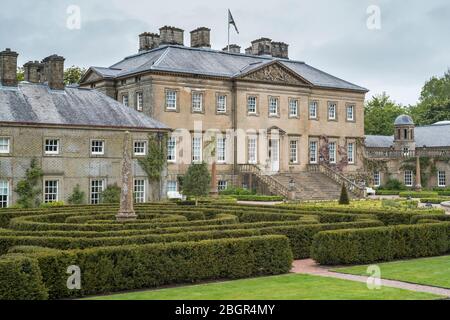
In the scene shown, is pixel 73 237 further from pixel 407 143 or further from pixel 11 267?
pixel 407 143

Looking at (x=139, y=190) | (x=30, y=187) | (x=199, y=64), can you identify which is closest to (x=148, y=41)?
(x=199, y=64)

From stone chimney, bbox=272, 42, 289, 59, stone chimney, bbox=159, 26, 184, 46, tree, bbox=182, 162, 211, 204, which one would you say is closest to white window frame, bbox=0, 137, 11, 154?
tree, bbox=182, 162, 211, 204

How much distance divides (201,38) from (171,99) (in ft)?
28.7

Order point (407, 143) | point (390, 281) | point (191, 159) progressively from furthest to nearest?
point (407, 143)
point (191, 159)
point (390, 281)

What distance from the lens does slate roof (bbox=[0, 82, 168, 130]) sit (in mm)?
34094

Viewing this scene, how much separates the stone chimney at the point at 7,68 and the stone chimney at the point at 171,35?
16.4m

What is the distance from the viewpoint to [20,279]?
12078 millimetres

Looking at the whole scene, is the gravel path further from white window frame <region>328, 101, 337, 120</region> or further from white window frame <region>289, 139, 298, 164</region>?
white window frame <region>328, 101, 337, 120</region>

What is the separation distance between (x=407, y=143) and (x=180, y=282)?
50.9 metres

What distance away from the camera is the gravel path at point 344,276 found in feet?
43.6

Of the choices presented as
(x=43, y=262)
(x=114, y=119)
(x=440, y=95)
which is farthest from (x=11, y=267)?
(x=440, y=95)

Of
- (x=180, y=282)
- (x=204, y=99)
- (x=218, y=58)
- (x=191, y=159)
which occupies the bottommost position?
(x=180, y=282)

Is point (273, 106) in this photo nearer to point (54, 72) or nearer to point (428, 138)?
point (54, 72)

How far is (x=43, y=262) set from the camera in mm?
12820
